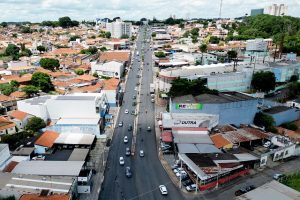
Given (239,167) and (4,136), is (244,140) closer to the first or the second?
(239,167)

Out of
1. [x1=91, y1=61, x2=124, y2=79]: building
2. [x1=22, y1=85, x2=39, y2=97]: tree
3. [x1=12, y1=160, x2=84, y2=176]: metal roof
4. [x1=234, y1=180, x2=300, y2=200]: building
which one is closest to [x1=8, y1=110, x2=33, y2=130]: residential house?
[x1=22, y1=85, x2=39, y2=97]: tree

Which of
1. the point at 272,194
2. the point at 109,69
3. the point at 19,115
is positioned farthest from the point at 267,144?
the point at 109,69

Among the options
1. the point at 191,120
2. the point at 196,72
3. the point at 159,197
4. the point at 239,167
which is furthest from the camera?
the point at 196,72

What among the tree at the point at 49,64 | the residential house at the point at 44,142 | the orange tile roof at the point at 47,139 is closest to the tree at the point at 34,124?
the orange tile roof at the point at 47,139

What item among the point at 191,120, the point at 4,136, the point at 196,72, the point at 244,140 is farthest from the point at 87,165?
the point at 196,72

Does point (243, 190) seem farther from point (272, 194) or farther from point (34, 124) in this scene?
point (34, 124)

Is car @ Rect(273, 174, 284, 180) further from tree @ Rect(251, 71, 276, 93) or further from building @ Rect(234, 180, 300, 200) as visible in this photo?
tree @ Rect(251, 71, 276, 93)
